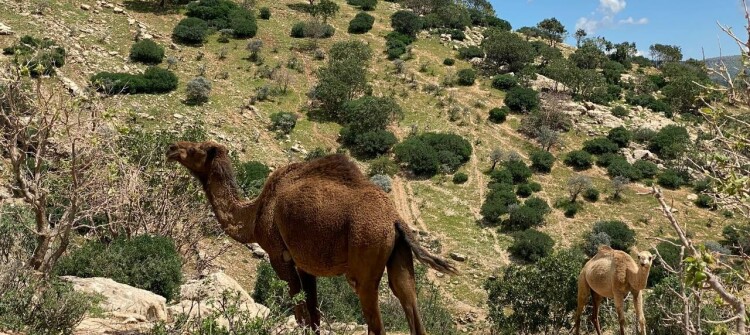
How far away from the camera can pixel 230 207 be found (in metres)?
6.70

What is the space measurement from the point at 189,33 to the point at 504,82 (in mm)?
23183

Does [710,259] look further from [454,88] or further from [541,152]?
[454,88]

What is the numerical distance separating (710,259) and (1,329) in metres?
5.81

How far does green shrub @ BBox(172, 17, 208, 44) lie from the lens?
37.0m

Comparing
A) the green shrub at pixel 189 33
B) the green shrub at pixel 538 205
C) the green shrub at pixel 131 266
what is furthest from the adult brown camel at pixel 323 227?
the green shrub at pixel 189 33

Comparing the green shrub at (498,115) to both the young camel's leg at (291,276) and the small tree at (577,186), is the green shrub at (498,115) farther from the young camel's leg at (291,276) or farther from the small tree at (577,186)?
the young camel's leg at (291,276)

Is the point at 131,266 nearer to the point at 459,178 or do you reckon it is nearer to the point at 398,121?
the point at 459,178

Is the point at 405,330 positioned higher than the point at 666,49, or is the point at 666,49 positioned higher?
the point at 666,49

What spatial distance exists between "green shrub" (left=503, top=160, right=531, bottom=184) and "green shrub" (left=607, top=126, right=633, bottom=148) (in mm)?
9287

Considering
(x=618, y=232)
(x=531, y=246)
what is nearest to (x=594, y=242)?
(x=618, y=232)

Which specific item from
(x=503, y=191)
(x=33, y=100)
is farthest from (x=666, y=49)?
(x=33, y=100)

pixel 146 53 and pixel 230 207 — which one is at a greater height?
pixel 230 207

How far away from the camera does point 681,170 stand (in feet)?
115

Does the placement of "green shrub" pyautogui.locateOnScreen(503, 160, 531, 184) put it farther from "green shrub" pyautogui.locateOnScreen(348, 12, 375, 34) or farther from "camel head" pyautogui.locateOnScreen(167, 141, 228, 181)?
"camel head" pyautogui.locateOnScreen(167, 141, 228, 181)
